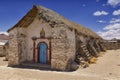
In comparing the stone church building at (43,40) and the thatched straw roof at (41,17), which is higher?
the thatched straw roof at (41,17)

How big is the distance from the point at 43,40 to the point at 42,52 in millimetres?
1182

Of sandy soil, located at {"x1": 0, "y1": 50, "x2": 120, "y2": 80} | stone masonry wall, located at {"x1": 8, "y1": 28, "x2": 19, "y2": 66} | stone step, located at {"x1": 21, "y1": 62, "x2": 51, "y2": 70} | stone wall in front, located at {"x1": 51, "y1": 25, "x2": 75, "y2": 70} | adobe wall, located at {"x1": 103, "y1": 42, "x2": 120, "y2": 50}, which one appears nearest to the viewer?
sandy soil, located at {"x1": 0, "y1": 50, "x2": 120, "y2": 80}

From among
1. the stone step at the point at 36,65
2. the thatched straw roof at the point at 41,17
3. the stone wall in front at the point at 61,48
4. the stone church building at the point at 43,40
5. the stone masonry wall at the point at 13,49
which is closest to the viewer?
the stone wall in front at the point at 61,48

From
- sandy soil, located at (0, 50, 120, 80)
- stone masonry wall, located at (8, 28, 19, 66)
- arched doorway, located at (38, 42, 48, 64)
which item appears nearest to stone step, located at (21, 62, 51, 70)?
arched doorway, located at (38, 42, 48, 64)

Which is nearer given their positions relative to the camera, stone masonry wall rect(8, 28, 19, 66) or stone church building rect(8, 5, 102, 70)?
stone church building rect(8, 5, 102, 70)

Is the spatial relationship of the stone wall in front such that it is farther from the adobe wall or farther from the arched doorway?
the adobe wall

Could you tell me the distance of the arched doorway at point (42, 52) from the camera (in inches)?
728

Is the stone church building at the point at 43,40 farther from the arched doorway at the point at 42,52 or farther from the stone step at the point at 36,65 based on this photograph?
the stone step at the point at 36,65

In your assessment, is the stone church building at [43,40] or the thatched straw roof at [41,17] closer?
the stone church building at [43,40]

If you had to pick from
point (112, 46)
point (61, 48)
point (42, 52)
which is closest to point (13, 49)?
point (42, 52)

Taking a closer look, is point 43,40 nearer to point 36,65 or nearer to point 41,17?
point 41,17

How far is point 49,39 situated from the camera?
59.5ft

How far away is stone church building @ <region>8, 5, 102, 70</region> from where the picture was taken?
16.3 metres

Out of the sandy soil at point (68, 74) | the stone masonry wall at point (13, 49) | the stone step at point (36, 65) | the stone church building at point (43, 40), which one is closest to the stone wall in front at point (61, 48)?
the stone church building at point (43, 40)
